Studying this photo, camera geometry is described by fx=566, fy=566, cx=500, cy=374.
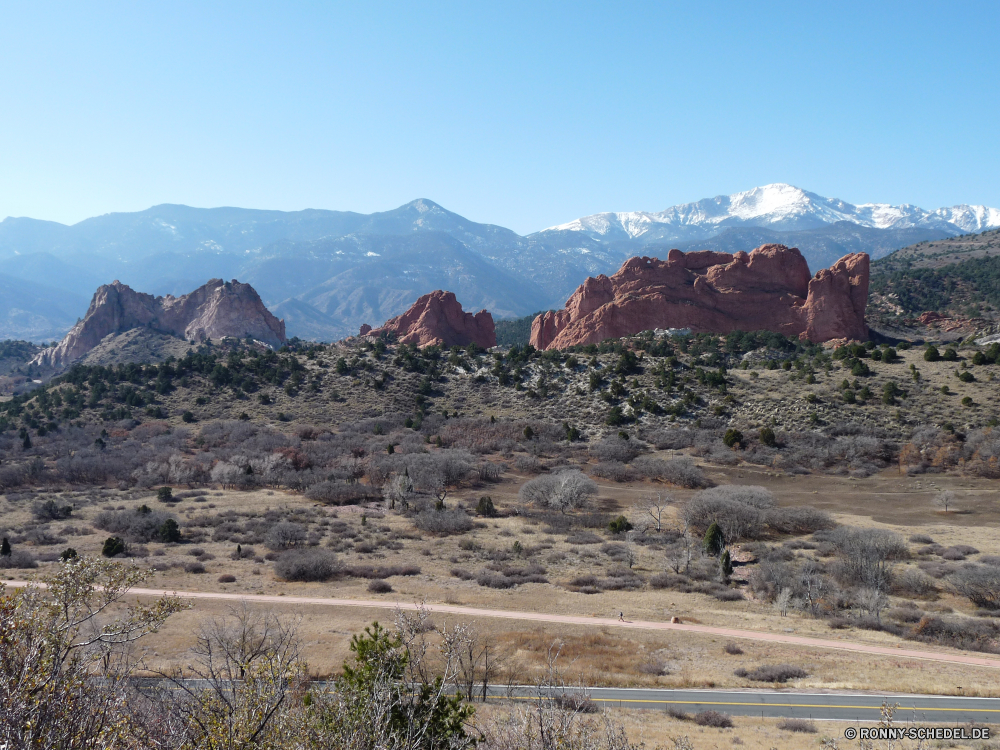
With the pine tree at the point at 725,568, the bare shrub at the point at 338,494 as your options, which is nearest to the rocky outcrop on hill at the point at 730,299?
the bare shrub at the point at 338,494

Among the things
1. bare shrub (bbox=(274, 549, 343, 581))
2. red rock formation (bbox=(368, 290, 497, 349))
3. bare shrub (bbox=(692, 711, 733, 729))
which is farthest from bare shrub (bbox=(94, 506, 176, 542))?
red rock formation (bbox=(368, 290, 497, 349))

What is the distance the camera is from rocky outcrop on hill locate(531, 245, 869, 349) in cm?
8006

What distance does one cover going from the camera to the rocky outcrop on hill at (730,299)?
263 feet

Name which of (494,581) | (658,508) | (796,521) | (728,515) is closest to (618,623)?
(494,581)

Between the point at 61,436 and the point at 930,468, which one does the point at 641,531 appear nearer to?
the point at 930,468

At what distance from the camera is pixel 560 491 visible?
3669cm

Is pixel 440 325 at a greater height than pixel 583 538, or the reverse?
pixel 440 325

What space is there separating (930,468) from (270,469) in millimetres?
50570

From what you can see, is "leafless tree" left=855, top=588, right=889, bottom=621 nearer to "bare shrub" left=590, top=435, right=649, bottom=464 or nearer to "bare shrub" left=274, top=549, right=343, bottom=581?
"bare shrub" left=274, top=549, right=343, bottom=581

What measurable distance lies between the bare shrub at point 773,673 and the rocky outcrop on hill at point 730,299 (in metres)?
69.3

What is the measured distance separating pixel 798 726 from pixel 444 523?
881 inches

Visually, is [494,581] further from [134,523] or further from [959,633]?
[134,523]

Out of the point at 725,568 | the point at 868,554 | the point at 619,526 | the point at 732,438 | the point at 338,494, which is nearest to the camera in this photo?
the point at 868,554

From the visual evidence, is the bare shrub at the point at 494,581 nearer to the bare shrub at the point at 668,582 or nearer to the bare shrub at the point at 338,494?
the bare shrub at the point at 668,582
